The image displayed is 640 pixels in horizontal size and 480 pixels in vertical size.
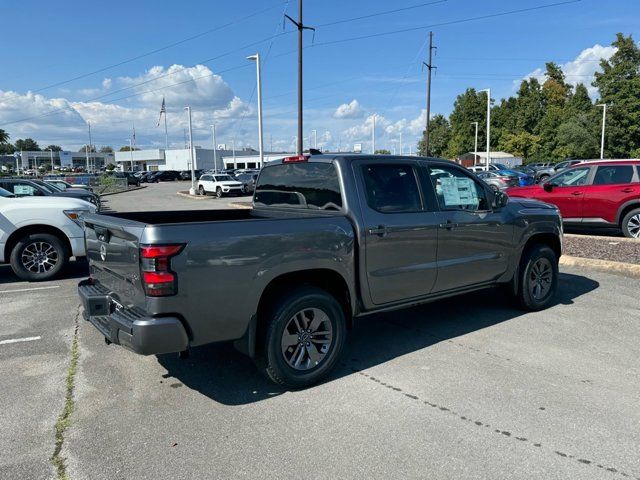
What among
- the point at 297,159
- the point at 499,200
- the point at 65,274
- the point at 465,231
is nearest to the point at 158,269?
the point at 297,159

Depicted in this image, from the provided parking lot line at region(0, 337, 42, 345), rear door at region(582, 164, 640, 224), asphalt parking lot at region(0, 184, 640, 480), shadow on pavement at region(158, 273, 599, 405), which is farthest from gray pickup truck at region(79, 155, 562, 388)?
rear door at region(582, 164, 640, 224)

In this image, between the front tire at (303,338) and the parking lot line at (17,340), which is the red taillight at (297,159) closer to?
the front tire at (303,338)

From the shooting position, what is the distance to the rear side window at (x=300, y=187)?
4.62 m

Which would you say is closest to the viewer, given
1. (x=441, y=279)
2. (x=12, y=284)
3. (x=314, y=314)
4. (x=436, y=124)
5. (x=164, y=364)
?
(x=314, y=314)

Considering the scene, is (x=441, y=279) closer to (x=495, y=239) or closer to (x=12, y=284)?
(x=495, y=239)

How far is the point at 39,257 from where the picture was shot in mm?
8305

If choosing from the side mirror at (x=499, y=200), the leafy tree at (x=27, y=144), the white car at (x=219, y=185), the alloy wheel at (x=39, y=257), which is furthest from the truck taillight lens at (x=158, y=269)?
the leafy tree at (x=27, y=144)

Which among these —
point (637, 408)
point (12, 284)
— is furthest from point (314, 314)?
point (12, 284)

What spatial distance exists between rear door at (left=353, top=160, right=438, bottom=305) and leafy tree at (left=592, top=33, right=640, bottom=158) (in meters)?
60.5

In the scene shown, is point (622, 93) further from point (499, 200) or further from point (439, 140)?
point (499, 200)

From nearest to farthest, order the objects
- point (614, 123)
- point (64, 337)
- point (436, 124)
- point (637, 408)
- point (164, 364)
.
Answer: point (637, 408)
point (164, 364)
point (64, 337)
point (614, 123)
point (436, 124)

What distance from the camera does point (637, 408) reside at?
3.73 meters

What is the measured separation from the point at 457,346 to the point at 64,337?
4.15m

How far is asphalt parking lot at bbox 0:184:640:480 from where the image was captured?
3.07m
